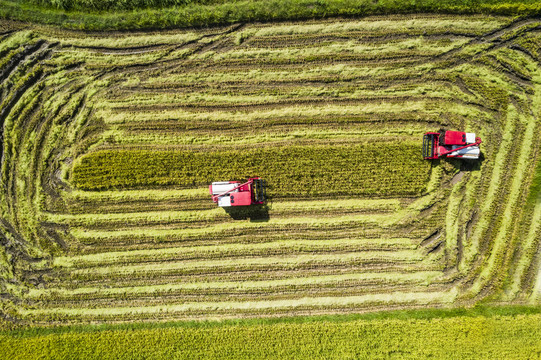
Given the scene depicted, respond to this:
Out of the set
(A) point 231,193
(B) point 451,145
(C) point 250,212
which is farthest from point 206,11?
(B) point 451,145

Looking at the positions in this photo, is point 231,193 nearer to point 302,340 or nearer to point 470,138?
point 302,340

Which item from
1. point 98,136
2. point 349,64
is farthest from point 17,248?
point 349,64

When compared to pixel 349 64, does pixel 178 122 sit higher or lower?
lower

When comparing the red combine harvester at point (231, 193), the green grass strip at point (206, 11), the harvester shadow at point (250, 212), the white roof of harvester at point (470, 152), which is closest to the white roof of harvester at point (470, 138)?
the white roof of harvester at point (470, 152)

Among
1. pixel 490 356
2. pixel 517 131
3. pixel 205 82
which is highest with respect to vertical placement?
pixel 205 82

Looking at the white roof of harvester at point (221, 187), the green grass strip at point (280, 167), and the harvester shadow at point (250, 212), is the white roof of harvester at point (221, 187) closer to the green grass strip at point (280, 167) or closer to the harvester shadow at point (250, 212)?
the green grass strip at point (280, 167)

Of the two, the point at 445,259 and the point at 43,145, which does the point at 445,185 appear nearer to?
the point at 445,259
